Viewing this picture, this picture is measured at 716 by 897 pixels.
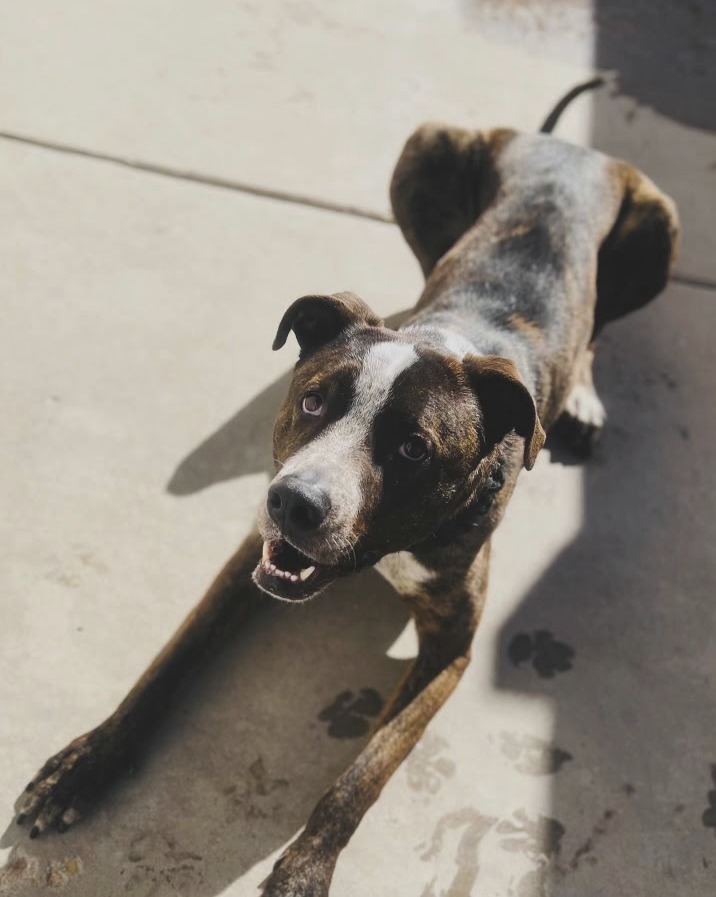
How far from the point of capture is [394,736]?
2865mm

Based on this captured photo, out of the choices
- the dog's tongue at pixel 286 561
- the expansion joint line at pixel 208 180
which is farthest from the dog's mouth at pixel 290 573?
the expansion joint line at pixel 208 180

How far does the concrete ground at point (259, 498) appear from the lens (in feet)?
9.36

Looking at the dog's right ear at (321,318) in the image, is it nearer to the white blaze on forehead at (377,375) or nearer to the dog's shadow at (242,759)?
the white blaze on forehead at (377,375)

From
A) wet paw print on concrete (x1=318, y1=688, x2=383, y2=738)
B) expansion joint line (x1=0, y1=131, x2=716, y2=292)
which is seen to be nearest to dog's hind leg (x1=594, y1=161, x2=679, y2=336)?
expansion joint line (x1=0, y1=131, x2=716, y2=292)

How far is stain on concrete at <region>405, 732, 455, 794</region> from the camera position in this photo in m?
2.96

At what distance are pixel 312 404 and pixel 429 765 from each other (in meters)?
1.20

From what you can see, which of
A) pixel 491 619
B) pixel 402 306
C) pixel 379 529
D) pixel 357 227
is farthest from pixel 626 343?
pixel 379 529

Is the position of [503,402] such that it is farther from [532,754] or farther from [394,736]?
[532,754]

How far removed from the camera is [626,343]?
4516 mm

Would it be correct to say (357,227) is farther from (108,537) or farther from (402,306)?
(108,537)

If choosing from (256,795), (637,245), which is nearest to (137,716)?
(256,795)

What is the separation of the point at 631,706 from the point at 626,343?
1.88 metres

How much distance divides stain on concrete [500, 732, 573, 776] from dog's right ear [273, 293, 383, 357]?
4.49ft

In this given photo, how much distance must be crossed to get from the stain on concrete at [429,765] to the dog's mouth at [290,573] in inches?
29.4
